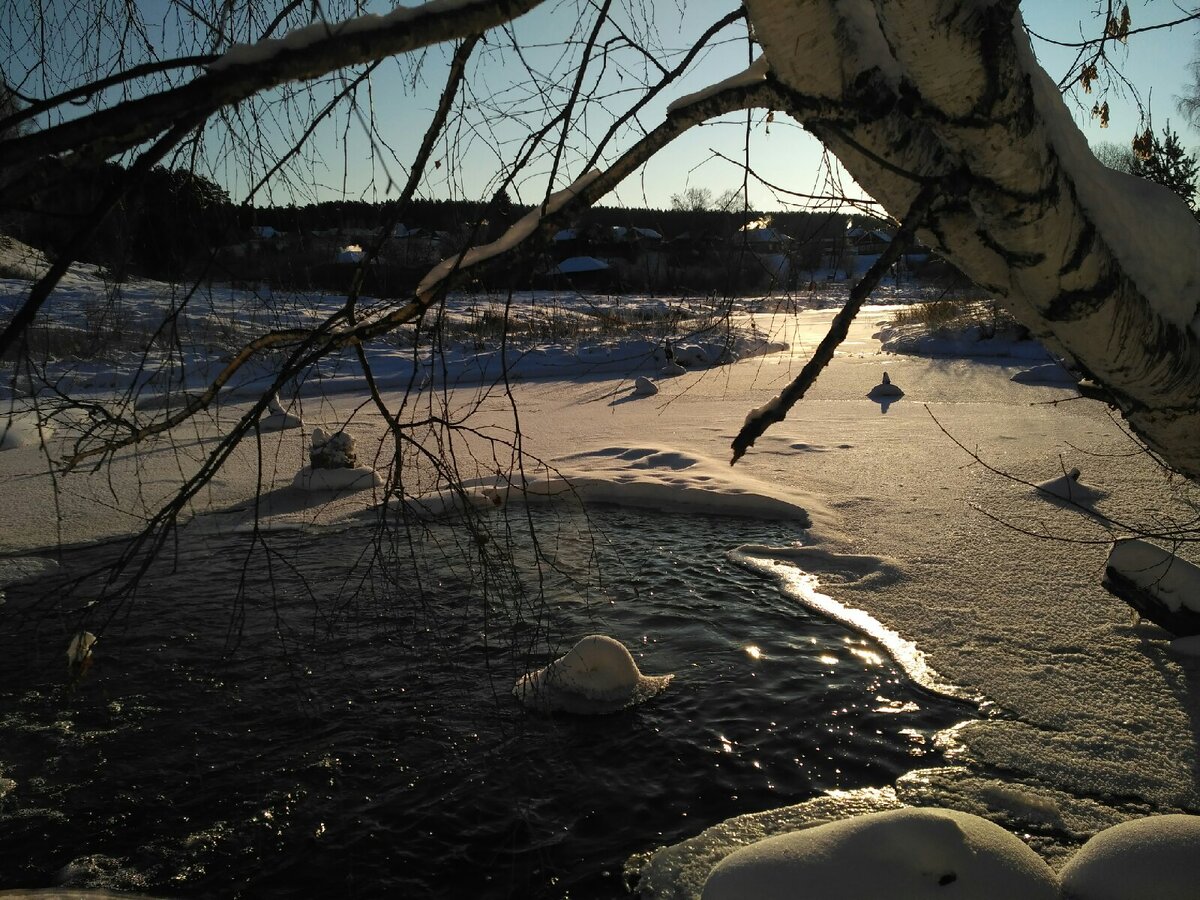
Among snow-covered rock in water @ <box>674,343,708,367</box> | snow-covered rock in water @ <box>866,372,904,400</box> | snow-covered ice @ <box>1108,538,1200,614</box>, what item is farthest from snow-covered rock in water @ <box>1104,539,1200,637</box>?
snow-covered rock in water @ <box>674,343,708,367</box>

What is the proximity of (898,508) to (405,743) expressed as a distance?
3968 millimetres

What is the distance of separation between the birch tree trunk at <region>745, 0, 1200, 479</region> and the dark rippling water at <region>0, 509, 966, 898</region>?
1100mm

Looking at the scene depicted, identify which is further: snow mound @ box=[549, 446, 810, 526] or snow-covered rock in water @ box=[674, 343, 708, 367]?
snow-covered rock in water @ box=[674, 343, 708, 367]

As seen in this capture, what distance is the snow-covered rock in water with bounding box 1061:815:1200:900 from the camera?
2.08 meters

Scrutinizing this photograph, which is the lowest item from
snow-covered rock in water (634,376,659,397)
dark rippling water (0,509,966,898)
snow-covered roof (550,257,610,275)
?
dark rippling water (0,509,966,898)

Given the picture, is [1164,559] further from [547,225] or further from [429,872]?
[547,225]

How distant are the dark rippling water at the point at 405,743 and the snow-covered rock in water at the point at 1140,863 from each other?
34.7 inches

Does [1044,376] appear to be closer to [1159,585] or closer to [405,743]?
[1159,585]

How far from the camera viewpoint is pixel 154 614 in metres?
4.57

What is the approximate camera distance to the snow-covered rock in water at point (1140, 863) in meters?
2.08

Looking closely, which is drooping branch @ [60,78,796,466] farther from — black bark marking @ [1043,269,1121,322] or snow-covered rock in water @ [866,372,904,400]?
snow-covered rock in water @ [866,372,904,400]

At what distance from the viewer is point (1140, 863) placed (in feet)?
7.03

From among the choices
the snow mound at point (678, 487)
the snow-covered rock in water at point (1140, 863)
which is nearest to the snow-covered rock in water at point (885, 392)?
the snow mound at point (678, 487)

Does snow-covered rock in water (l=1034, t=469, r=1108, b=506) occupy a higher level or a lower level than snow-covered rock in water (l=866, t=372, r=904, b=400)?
lower
